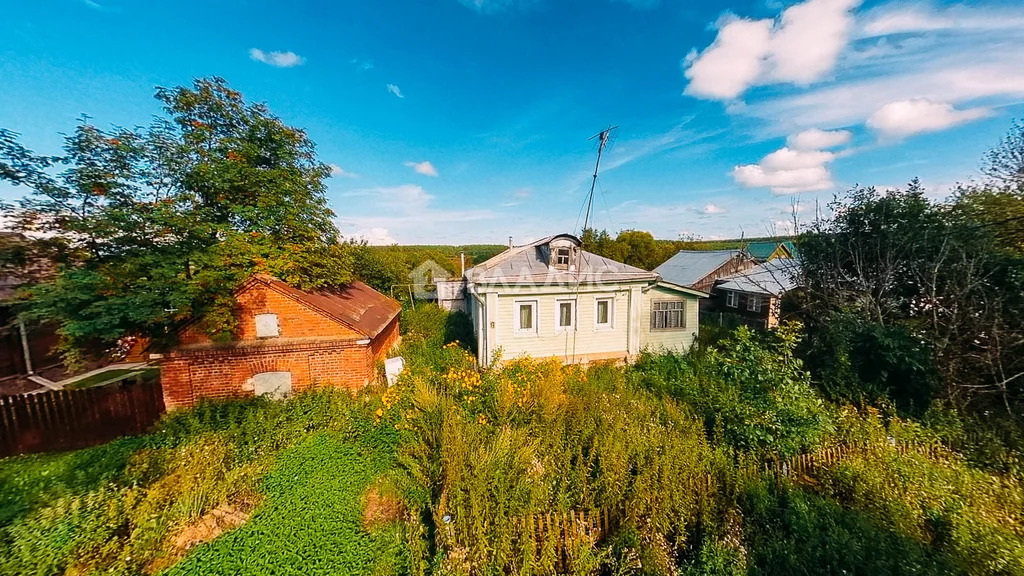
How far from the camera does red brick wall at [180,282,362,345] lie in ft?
26.3

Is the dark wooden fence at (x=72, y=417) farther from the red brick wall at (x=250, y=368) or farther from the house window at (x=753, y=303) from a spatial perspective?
the house window at (x=753, y=303)

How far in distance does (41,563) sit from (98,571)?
1.97ft

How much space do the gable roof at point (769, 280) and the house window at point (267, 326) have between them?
1617cm

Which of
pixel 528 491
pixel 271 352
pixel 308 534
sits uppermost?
pixel 271 352

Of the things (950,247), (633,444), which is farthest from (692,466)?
(950,247)

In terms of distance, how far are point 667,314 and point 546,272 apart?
565 cm

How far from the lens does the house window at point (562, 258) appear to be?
11.6 metres

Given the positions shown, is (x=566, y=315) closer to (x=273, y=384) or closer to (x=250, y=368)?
(x=273, y=384)

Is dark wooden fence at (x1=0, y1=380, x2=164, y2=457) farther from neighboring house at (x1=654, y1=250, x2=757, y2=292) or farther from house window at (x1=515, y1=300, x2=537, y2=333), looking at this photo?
neighboring house at (x1=654, y1=250, x2=757, y2=292)

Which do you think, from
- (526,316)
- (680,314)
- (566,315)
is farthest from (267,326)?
(680,314)

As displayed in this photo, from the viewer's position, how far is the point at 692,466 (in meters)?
4.80

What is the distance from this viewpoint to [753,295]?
1742cm

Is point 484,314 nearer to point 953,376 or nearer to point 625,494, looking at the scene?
point 625,494

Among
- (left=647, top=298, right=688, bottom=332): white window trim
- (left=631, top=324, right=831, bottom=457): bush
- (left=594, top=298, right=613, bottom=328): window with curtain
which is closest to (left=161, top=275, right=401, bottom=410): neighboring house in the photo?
(left=594, top=298, right=613, bottom=328): window with curtain
